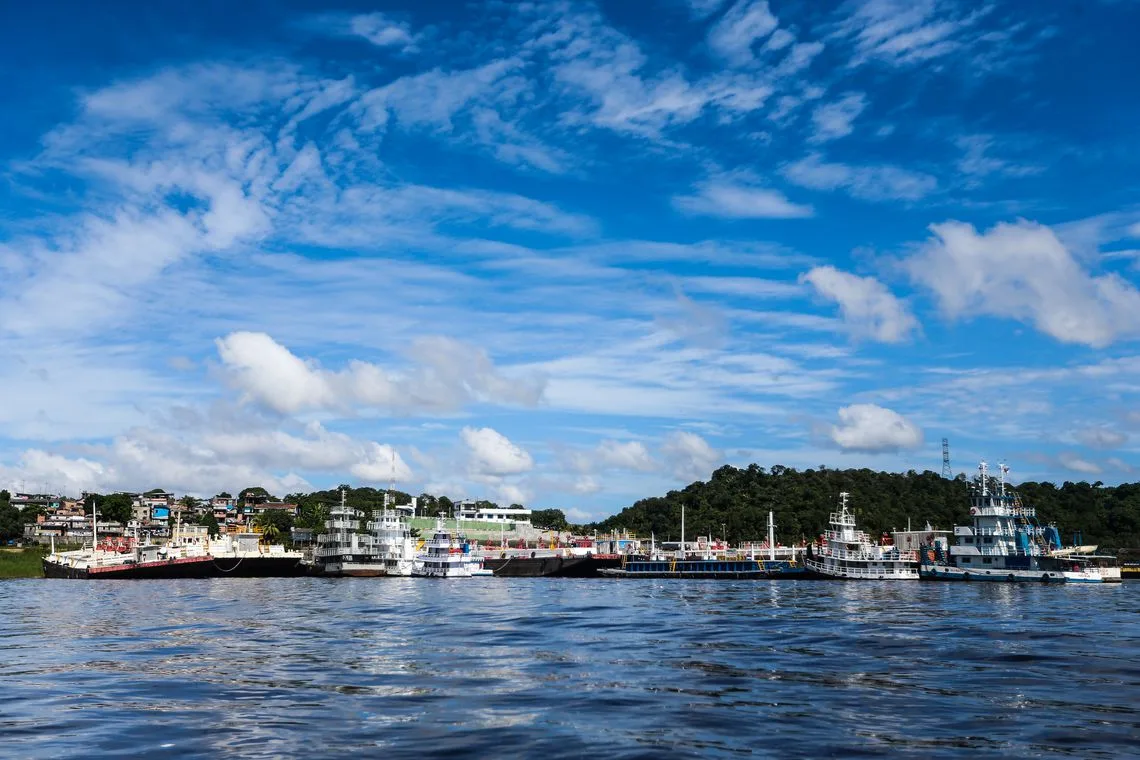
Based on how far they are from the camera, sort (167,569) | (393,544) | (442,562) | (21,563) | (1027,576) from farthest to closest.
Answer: (21,563) → (393,544) → (442,562) → (167,569) → (1027,576)

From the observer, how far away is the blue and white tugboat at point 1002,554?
10912 centimetres

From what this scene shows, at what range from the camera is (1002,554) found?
11206 cm

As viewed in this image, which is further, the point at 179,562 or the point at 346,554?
the point at 346,554

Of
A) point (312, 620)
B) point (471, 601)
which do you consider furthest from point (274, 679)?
point (471, 601)

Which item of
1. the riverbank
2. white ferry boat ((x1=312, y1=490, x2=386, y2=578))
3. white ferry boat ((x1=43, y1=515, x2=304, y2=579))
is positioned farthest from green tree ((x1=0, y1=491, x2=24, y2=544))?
white ferry boat ((x1=312, y1=490, x2=386, y2=578))

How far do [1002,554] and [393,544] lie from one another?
3377 inches

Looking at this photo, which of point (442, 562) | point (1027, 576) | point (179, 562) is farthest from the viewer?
point (442, 562)

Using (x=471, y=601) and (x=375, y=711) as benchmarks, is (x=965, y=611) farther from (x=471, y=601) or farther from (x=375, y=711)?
(x=375, y=711)

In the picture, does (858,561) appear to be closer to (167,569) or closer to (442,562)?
(442,562)

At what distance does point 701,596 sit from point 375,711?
58.7m

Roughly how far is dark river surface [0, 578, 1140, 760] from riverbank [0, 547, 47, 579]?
100 meters

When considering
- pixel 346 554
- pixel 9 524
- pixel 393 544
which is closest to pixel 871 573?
pixel 393 544

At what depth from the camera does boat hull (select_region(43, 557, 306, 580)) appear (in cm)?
12256

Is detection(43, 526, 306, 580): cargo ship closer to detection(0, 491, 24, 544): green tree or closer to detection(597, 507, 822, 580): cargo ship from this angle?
detection(597, 507, 822, 580): cargo ship
